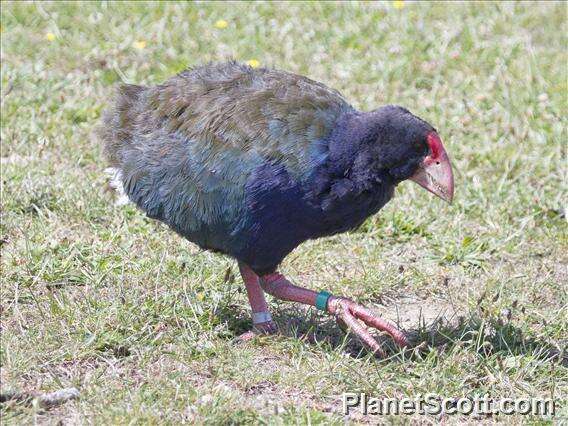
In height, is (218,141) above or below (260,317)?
above

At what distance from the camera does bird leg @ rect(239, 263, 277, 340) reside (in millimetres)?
3869

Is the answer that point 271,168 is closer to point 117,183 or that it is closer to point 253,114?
point 253,114

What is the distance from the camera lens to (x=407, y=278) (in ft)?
14.4

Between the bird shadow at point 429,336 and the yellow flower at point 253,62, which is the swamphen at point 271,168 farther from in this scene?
the yellow flower at point 253,62

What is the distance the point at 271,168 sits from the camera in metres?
3.55

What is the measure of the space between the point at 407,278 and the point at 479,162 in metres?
1.22

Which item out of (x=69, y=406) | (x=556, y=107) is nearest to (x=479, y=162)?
(x=556, y=107)

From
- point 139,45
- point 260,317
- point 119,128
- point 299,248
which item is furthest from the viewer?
point 139,45

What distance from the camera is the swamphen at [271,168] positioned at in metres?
3.56

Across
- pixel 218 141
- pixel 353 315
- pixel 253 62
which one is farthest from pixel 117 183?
pixel 253 62

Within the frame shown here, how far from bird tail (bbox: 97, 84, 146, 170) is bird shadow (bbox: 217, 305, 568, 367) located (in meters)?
0.73

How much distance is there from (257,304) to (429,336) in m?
0.65

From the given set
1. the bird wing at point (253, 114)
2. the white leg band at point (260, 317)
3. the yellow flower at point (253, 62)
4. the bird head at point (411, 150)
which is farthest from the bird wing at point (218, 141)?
the yellow flower at point (253, 62)

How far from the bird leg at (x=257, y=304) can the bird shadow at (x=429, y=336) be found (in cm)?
7
